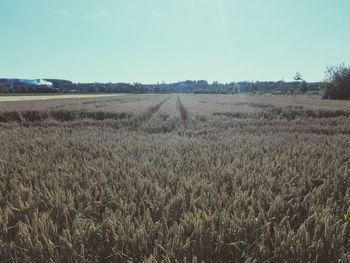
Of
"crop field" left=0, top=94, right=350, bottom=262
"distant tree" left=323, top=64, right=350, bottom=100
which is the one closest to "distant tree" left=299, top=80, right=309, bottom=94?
"distant tree" left=323, top=64, right=350, bottom=100

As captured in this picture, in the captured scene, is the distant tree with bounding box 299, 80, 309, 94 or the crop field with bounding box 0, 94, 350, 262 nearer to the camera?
the crop field with bounding box 0, 94, 350, 262

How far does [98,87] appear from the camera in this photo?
6334 inches

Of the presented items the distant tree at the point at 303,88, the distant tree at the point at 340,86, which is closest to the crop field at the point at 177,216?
the distant tree at the point at 340,86

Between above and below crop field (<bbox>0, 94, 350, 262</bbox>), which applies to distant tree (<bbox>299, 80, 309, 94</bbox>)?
above

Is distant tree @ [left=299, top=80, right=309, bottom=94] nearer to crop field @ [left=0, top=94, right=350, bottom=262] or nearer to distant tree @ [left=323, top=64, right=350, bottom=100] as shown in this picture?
distant tree @ [left=323, top=64, right=350, bottom=100]

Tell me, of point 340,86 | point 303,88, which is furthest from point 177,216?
point 303,88

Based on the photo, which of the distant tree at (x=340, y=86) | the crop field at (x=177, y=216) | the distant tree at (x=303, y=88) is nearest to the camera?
Answer: the crop field at (x=177, y=216)

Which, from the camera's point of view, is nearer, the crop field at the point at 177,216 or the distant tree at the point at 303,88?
the crop field at the point at 177,216

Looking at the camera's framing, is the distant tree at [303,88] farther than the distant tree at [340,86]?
Yes

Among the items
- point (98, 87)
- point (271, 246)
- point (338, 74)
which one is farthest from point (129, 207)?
point (98, 87)

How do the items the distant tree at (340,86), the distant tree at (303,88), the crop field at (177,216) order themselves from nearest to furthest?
the crop field at (177,216)
the distant tree at (340,86)
the distant tree at (303,88)

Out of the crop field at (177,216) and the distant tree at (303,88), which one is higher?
the distant tree at (303,88)

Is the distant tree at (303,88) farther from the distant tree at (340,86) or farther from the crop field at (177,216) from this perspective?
the crop field at (177,216)

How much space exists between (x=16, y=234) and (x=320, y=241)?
8.14ft
